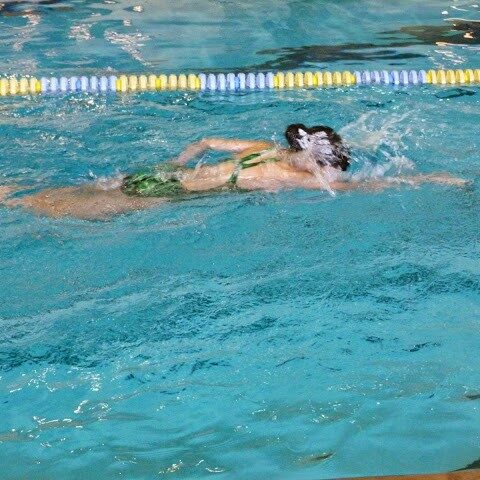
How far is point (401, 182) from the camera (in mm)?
4738

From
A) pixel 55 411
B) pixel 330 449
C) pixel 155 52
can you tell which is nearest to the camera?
pixel 330 449

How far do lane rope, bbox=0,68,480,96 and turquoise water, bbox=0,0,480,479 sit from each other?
0.27 m

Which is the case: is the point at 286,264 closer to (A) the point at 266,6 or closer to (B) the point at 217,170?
(B) the point at 217,170

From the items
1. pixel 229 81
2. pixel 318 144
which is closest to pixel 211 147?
pixel 318 144

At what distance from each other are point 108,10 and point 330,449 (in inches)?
246

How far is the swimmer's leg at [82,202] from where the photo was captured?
13.8ft

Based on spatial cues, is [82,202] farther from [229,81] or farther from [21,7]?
[21,7]

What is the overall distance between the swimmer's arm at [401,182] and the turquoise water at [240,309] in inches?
2.4

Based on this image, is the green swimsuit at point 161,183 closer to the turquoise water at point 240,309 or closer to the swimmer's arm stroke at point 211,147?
the turquoise water at point 240,309

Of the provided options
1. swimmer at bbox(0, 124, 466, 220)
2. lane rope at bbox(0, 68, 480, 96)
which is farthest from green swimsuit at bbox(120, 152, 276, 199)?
lane rope at bbox(0, 68, 480, 96)

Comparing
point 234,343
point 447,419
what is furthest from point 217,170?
point 447,419

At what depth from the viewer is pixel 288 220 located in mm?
4297

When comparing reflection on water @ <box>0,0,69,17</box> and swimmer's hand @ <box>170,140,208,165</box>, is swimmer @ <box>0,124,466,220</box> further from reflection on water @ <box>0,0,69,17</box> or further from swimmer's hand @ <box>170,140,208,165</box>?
reflection on water @ <box>0,0,69,17</box>

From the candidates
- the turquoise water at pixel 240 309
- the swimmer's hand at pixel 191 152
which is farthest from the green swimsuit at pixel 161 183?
the swimmer's hand at pixel 191 152
